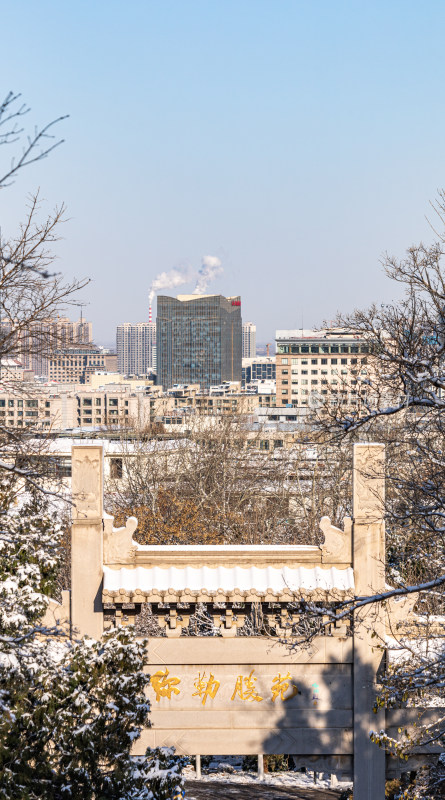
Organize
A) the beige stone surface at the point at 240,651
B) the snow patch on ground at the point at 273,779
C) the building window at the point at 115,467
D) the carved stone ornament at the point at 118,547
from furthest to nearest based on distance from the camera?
the building window at the point at 115,467 < the snow patch on ground at the point at 273,779 < the carved stone ornament at the point at 118,547 < the beige stone surface at the point at 240,651

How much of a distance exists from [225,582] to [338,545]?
158 cm

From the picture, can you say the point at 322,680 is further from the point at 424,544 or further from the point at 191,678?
the point at 424,544

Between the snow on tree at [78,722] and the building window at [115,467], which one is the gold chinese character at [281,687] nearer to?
the snow on tree at [78,722]

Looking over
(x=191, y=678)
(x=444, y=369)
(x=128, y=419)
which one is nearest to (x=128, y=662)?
(x=191, y=678)

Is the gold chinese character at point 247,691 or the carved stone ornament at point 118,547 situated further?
the carved stone ornament at point 118,547

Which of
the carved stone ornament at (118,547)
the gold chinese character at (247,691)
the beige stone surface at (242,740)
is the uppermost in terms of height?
the carved stone ornament at (118,547)

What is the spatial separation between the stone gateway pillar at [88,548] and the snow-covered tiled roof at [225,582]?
24 centimetres

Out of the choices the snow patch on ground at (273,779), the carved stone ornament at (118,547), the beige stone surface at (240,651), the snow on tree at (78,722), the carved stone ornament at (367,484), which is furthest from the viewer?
the snow patch on ground at (273,779)

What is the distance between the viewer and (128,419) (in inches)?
1661

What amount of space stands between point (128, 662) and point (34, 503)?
379 cm

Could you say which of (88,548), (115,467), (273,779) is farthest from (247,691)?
(115,467)

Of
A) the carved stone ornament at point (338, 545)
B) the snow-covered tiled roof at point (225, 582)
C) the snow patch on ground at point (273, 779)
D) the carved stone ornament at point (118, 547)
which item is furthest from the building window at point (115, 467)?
the carved stone ornament at point (338, 545)

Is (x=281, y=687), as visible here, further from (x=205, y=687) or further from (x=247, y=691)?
(x=205, y=687)

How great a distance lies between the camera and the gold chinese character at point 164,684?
12317mm
